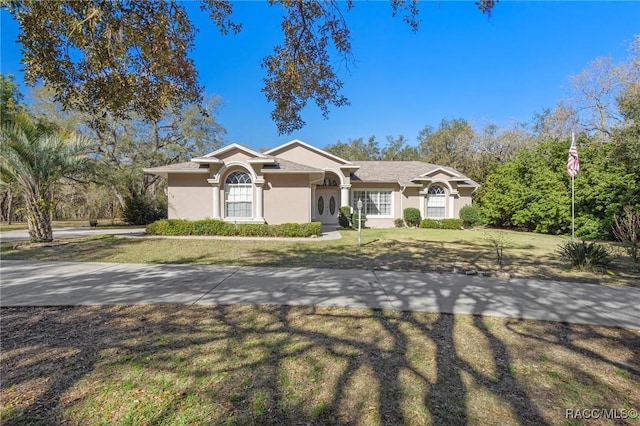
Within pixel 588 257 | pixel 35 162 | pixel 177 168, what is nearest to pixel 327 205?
pixel 177 168

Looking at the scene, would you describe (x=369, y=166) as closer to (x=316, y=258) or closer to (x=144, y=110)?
(x=316, y=258)

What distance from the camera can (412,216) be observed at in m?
21.8

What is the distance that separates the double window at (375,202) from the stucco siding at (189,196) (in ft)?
34.3

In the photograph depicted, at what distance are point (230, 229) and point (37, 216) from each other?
23.9 ft

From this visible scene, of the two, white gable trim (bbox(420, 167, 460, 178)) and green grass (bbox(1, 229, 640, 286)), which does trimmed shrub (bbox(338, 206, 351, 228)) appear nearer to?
white gable trim (bbox(420, 167, 460, 178))

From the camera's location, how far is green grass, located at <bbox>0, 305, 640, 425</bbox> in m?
2.53

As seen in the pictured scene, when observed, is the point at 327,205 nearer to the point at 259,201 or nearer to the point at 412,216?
the point at 412,216

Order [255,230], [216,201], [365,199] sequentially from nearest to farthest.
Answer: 1. [255,230]
2. [216,201]
3. [365,199]

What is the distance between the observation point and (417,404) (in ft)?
8.67

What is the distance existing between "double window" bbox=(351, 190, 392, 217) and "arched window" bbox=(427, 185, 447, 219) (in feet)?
9.12

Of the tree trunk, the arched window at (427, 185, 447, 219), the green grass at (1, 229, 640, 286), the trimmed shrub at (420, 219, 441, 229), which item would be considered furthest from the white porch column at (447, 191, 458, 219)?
the tree trunk

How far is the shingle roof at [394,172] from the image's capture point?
22.6m

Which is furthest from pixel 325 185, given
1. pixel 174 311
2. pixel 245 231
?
pixel 174 311

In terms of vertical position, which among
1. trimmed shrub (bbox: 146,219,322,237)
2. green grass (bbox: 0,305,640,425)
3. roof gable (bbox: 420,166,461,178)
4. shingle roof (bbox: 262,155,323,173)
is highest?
roof gable (bbox: 420,166,461,178)
